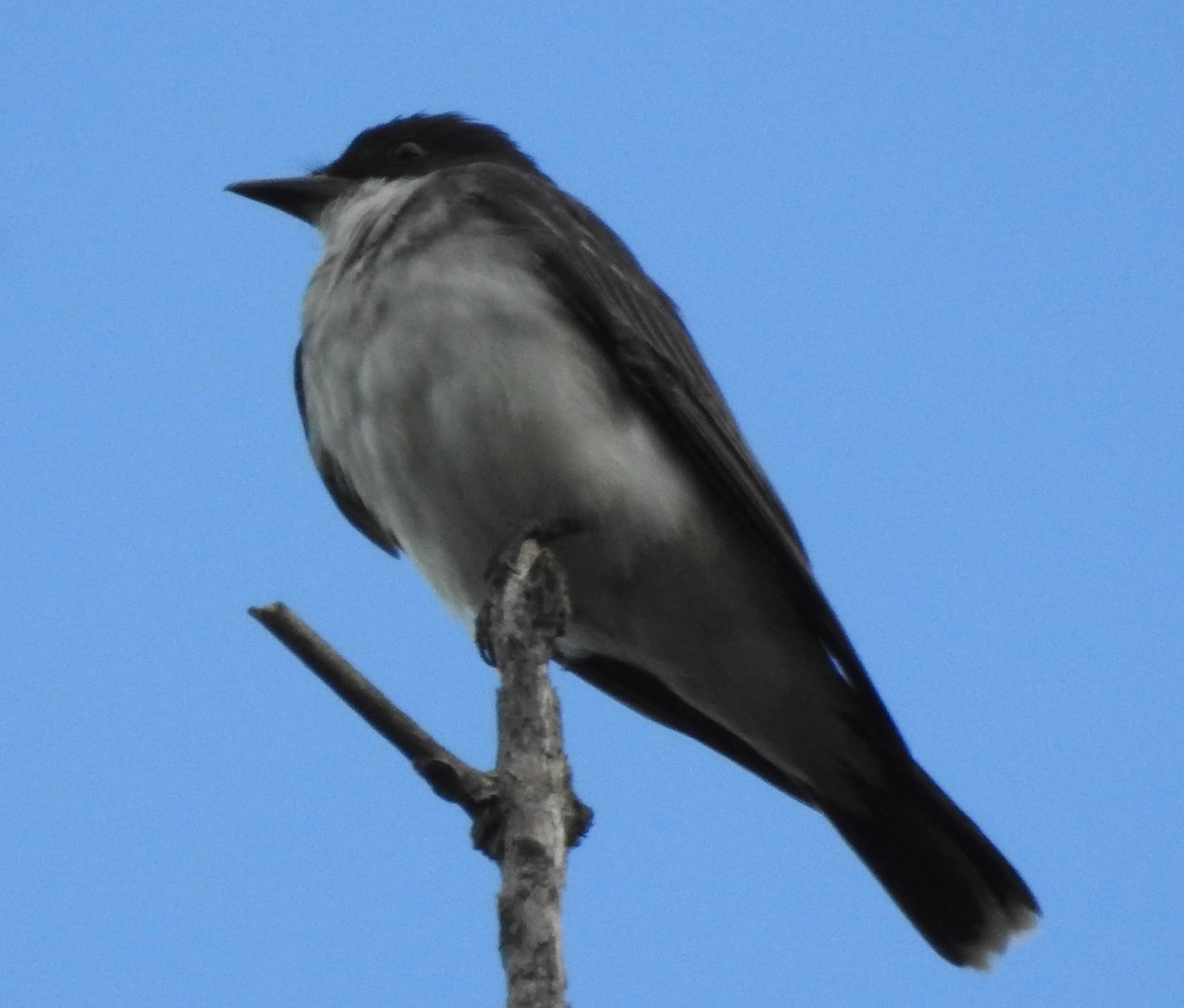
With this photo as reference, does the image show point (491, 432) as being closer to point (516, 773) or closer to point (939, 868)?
point (939, 868)

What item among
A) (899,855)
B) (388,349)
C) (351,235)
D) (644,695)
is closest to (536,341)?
(388,349)

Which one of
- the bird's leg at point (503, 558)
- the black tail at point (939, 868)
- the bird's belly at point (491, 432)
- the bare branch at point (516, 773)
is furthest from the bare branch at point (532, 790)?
the black tail at point (939, 868)

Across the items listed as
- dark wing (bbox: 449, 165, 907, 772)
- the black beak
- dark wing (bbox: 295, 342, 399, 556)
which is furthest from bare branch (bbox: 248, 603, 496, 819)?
the black beak

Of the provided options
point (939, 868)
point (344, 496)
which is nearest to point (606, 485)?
point (344, 496)

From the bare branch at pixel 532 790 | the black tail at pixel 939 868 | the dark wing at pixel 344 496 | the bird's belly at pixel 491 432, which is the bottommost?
the bare branch at pixel 532 790

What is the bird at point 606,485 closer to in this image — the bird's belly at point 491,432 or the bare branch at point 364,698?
the bird's belly at point 491,432

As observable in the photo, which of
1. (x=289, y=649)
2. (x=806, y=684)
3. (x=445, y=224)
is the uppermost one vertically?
(x=445, y=224)

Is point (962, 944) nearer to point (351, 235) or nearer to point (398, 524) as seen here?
point (398, 524)

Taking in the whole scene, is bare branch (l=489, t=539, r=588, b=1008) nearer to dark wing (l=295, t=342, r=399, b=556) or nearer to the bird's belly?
the bird's belly
